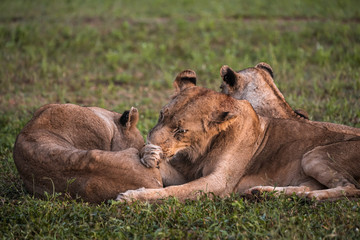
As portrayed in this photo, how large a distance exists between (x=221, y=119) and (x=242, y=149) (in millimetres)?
492

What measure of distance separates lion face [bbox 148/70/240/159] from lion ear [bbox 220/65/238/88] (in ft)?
3.68

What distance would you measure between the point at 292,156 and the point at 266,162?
0.28m

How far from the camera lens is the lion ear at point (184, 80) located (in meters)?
5.50

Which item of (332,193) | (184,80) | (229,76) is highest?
(184,80)

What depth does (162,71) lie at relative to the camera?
1145 cm

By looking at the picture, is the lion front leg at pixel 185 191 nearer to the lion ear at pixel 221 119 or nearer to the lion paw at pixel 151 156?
the lion paw at pixel 151 156

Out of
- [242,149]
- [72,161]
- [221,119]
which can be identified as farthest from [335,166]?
[72,161]

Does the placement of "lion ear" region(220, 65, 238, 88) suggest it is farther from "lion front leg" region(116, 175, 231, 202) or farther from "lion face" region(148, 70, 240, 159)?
"lion front leg" region(116, 175, 231, 202)

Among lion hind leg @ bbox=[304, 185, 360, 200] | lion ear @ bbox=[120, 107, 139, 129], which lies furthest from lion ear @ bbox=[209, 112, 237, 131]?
lion ear @ bbox=[120, 107, 139, 129]

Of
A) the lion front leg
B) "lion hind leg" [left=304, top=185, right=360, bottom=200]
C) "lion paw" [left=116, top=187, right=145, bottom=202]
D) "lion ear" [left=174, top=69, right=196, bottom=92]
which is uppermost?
"lion ear" [left=174, top=69, right=196, bottom=92]

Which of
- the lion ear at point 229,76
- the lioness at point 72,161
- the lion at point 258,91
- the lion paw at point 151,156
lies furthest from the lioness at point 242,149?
the lion ear at point 229,76

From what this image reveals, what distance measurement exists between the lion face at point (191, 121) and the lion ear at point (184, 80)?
149mm

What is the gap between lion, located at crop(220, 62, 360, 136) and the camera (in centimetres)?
635

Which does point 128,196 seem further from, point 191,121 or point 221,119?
point 221,119
